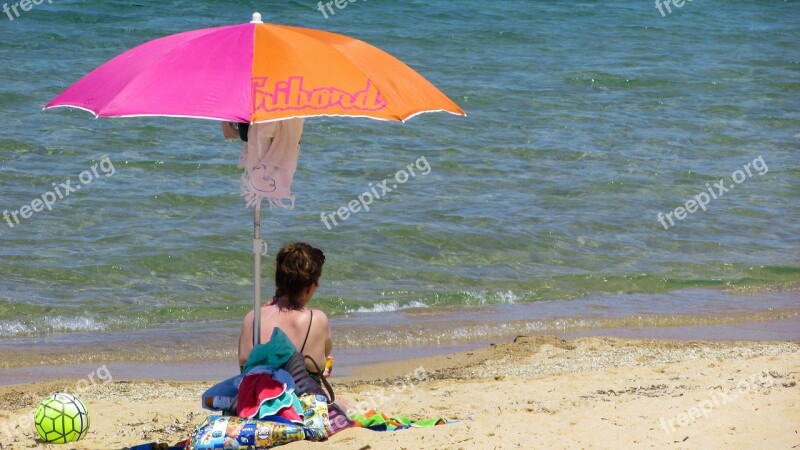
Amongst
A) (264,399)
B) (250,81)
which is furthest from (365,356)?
(250,81)

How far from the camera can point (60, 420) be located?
537cm

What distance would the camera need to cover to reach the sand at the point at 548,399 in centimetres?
491

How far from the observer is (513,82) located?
1762 cm

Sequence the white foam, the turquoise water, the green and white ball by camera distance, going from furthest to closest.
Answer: the turquoise water < the white foam < the green and white ball

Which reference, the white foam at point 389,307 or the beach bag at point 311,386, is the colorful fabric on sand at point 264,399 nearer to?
the beach bag at point 311,386

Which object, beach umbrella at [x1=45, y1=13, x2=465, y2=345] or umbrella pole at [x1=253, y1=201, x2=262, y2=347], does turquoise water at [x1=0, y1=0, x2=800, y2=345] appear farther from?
beach umbrella at [x1=45, y1=13, x2=465, y2=345]

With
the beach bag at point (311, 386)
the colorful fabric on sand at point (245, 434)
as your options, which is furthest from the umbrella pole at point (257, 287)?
the colorful fabric on sand at point (245, 434)

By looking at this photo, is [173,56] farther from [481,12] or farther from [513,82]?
[481,12]

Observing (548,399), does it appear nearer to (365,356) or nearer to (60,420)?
(365,356)

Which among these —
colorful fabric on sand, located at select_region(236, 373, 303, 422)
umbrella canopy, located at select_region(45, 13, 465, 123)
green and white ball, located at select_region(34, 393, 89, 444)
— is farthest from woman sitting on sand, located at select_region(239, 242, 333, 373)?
green and white ball, located at select_region(34, 393, 89, 444)

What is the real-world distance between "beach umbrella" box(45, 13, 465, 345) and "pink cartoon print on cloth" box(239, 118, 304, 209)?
1.33ft

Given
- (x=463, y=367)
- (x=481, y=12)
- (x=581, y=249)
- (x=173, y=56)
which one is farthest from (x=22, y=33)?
(x=173, y=56)

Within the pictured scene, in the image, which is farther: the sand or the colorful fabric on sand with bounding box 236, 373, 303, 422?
the sand

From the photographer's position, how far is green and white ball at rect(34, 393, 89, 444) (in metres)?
5.36
